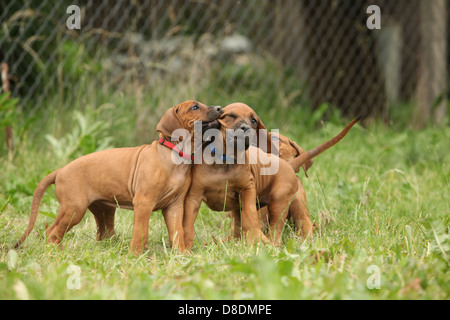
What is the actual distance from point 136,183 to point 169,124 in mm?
409

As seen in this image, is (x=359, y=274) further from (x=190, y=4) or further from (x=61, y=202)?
(x=190, y=4)

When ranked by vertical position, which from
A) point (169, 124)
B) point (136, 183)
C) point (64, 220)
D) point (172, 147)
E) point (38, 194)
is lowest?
point (64, 220)

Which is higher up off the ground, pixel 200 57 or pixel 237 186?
pixel 200 57

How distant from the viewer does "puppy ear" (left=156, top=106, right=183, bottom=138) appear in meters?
3.37

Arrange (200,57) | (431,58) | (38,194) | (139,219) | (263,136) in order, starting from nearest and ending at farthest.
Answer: (139,219)
(38,194)
(263,136)
(200,57)
(431,58)

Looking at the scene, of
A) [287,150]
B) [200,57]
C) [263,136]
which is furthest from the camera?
[200,57]

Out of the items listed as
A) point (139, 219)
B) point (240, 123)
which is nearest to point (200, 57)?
point (240, 123)

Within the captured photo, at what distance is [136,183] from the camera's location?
3350 millimetres

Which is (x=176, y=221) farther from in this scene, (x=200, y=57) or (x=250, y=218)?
(x=200, y=57)

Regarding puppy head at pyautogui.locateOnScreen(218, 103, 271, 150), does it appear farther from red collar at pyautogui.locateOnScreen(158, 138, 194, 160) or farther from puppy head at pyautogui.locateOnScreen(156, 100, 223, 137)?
red collar at pyautogui.locateOnScreen(158, 138, 194, 160)

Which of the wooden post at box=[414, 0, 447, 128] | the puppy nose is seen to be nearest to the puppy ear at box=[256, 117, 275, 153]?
the puppy nose

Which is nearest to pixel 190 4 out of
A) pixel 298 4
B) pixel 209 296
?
pixel 298 4

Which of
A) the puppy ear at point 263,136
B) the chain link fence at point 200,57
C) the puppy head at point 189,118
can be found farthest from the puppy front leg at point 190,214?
the chain link fence at point 200,57

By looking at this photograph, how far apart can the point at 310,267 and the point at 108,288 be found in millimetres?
960
